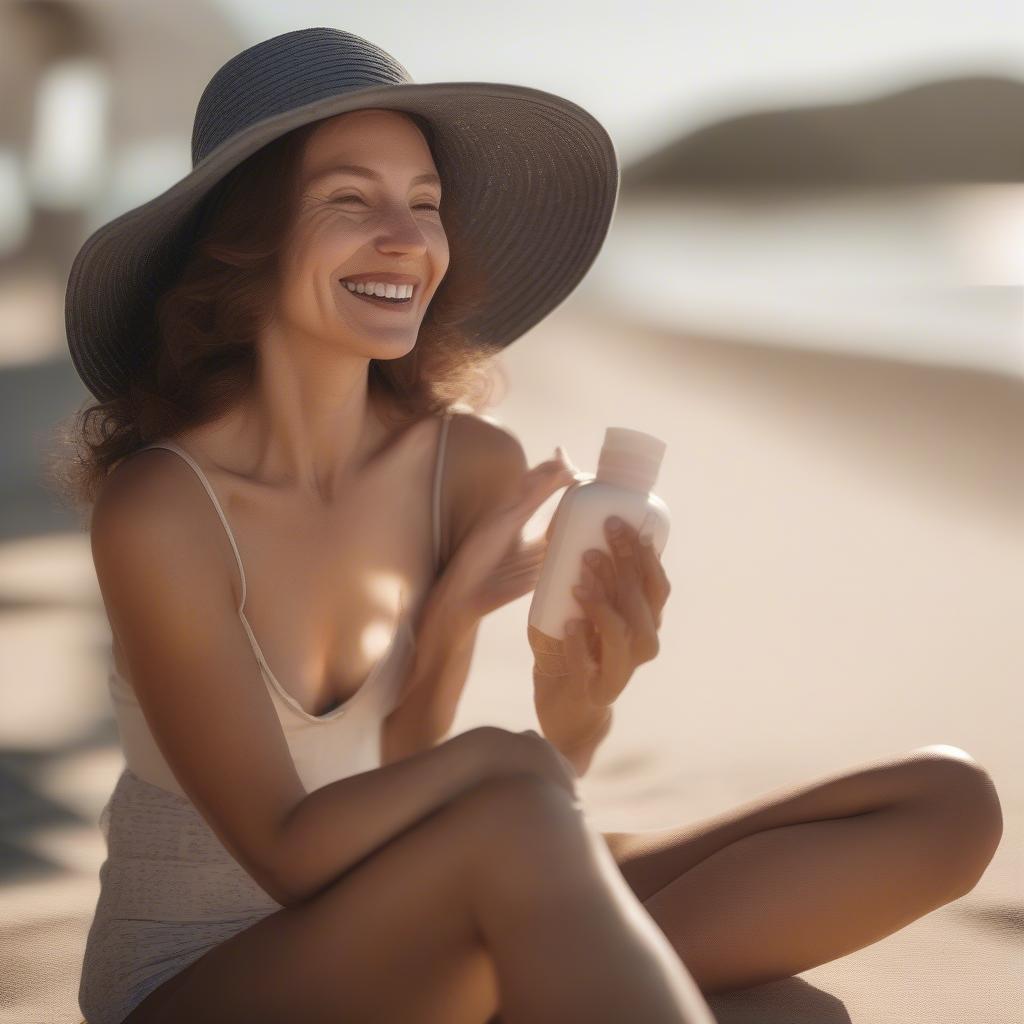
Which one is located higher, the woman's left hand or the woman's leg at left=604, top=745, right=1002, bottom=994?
the woman's left hand

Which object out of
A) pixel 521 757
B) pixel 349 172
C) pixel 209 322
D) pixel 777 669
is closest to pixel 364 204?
pixel 349 172

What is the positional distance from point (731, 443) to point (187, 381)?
4.22 m

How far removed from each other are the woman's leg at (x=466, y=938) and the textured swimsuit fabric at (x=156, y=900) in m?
0.16

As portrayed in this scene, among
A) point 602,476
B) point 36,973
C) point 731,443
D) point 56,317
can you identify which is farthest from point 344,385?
point 56,317

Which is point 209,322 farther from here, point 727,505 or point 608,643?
point 727,505

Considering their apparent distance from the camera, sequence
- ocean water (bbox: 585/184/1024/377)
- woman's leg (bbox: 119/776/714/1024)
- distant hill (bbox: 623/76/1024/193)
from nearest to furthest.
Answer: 1. woman's leg (bbox: 119/776/714/1024)
2. ocean water (bbox: 585/184/1024/377)
3. distant hill (bbox: 623/76/1024/193)

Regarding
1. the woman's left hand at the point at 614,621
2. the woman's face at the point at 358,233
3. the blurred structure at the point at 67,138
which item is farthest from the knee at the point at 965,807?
the blurred structure at the point at 67,138

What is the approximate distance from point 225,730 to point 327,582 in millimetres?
308

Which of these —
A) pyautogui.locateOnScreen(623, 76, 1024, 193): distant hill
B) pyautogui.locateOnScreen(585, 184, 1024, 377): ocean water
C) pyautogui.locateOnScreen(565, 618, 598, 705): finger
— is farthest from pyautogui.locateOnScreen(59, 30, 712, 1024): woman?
pyautogui.locateOnScreen(623, 76, 1024, 193): distant hill

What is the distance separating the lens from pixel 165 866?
1351 millimetres

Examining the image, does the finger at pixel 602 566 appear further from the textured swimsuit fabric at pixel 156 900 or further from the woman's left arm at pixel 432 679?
the textured swimsuit fabric at pixel 156 900

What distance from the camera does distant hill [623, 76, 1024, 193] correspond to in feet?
56.3

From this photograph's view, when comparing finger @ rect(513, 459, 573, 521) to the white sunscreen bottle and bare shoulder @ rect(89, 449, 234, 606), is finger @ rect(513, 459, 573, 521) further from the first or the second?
bare shoulder @ rect(89, 449, 234, 606)

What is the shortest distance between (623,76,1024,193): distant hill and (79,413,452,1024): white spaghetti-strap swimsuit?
16.4m
